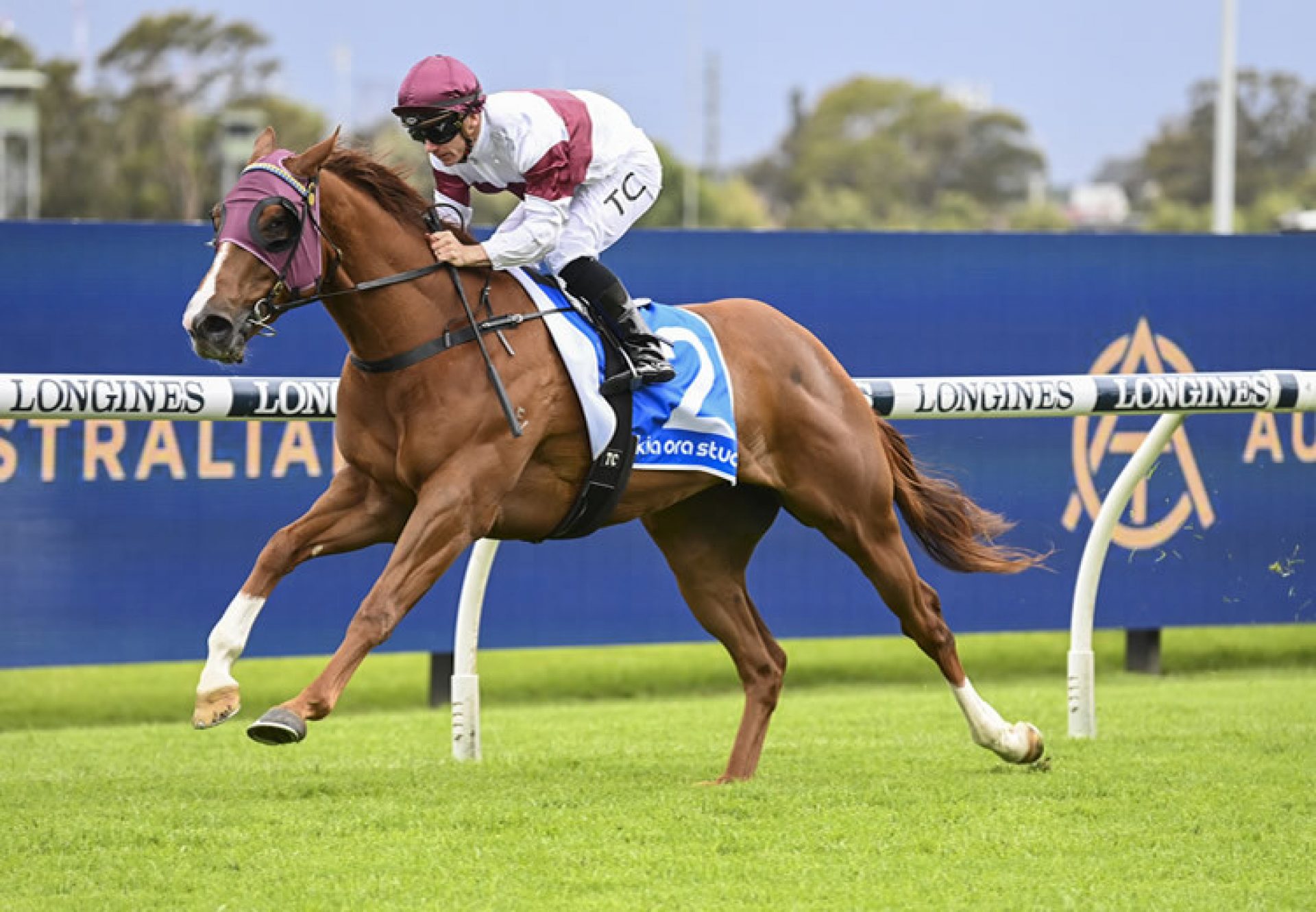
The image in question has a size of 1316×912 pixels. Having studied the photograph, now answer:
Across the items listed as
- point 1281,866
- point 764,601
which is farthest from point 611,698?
point 1281,866

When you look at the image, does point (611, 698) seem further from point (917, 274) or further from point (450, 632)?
point (917, 274)

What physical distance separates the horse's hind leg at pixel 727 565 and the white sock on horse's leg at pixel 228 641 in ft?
4.75

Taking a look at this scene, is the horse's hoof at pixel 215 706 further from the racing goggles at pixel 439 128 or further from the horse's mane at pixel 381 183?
the racing goggles at pixel 439 128

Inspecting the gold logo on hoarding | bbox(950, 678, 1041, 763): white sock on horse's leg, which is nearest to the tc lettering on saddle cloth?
bbox(950, 678, 1041, 763): white sock on horse's leg

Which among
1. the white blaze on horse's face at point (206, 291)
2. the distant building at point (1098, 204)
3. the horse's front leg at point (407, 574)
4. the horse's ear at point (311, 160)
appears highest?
the horse's ear at point (311, 160)

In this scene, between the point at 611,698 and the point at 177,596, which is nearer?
the point at 177,596

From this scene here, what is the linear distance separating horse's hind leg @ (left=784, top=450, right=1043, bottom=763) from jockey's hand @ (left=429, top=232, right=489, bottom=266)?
1.24 metres

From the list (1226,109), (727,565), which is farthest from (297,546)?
(1226,109)

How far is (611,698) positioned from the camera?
8.96m

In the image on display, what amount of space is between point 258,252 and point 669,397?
127 cm

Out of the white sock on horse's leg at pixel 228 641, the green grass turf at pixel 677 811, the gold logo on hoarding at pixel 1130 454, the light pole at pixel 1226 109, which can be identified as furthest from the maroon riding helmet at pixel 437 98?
the light pole at pixel 1226 109

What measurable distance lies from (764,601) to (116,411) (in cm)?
370

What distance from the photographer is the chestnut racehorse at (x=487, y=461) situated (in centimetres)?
476

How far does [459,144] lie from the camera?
16.8 feet
